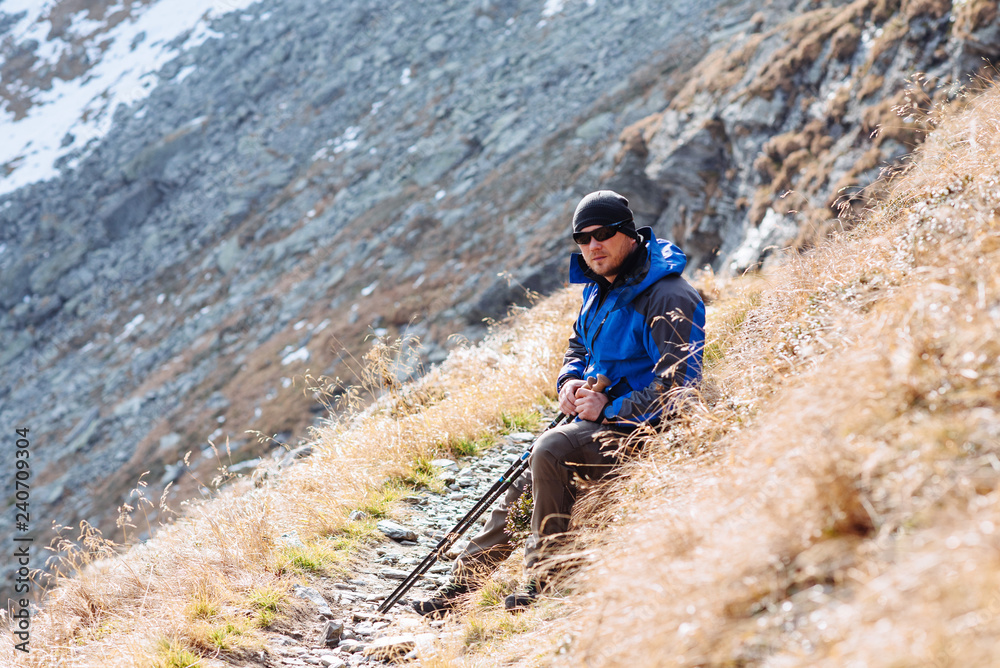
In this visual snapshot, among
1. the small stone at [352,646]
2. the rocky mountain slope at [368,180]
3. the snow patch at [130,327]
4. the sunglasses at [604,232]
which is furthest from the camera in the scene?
the snow patch at [130,327]

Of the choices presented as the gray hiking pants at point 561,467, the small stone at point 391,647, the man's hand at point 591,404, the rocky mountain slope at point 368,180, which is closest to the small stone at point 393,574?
the small stone at point 391,647

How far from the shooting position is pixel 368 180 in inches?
1190

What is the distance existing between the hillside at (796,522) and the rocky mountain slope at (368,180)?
4756mm

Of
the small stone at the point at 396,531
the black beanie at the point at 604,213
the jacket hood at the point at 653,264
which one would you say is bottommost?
the small stone at the point at 396,531

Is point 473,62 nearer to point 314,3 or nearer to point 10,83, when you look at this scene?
point 314,3

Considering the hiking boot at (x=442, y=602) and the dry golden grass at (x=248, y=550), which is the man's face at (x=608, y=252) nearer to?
the hiking boot at (x=442, y=602)

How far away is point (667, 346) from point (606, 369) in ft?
1.73

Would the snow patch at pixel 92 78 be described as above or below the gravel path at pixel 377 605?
above

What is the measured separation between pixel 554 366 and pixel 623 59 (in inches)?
948

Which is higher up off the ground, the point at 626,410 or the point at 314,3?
the point at 314,3

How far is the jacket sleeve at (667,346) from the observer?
343 cm

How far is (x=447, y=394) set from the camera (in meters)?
7.57

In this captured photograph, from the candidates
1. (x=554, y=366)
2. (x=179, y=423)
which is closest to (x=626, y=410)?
(x=554, y=366)

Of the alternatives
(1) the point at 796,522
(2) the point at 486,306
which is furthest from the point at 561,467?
(2) the point at 486,306
